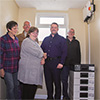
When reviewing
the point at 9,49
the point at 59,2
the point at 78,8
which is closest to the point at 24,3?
the point at 59,2

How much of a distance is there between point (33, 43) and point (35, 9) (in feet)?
7.45

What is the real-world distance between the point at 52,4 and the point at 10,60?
2207 mm

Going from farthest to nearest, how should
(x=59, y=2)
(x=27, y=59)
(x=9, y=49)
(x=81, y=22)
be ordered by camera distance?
(x=81, y=22)
(x=59, y=2)
(x=9, y=49)
(x=27, y=59)

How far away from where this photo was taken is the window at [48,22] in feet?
13.0

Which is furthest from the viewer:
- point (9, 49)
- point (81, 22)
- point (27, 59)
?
point (81, 22)

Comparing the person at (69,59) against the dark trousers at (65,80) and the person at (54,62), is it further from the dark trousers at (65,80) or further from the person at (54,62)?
the person at (54,62)

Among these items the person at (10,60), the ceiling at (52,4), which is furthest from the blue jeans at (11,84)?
the ceiling at (52,4)

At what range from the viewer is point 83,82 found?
8.12 ft

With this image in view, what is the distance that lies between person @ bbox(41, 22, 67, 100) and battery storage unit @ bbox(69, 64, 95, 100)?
36 centimetres

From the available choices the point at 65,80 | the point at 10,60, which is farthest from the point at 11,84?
the point at 65,80

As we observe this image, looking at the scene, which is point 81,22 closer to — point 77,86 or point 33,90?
point 77,86

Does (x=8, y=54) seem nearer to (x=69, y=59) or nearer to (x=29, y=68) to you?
(x=29, y=68)

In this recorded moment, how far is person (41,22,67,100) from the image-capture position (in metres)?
2.25

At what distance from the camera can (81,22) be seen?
12.5 feet
